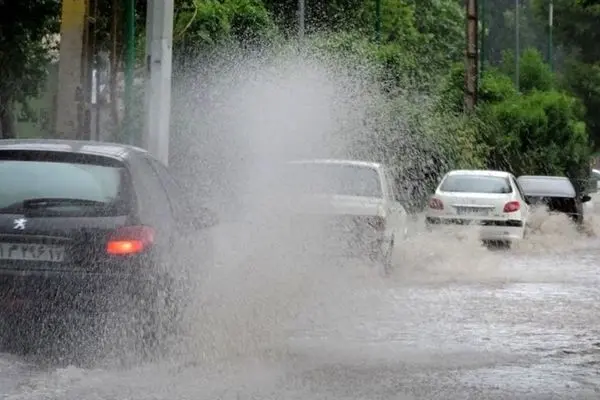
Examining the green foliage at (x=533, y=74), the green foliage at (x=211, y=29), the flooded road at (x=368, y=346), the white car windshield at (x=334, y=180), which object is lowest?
the flooded road at (x=368, y=346)

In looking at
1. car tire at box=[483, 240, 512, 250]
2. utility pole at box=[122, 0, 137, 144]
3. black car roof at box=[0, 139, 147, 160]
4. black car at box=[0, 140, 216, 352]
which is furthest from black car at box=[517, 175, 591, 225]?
black car at box=[0, 140, 216, 352]

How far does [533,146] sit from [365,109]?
60.2 ft

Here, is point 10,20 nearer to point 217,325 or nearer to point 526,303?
point 526,303

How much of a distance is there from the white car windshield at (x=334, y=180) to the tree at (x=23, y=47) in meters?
7.51

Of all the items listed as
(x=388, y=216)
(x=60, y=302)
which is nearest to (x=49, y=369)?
(x=60, y=302)

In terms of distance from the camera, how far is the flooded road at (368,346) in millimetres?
8148

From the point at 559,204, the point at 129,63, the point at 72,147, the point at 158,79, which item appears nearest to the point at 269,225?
the point at 158,79

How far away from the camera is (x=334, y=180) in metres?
16.6

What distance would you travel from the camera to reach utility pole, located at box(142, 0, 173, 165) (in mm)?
17422

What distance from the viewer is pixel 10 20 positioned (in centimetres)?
2291

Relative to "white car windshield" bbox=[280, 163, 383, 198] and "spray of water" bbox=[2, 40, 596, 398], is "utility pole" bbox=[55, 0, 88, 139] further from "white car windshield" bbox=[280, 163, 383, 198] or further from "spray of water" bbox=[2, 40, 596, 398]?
"white car windshield" bbox=[280, 163, 383, 198]

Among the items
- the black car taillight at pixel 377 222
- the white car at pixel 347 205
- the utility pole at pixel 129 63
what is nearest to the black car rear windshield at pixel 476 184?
the utility pole at pixel 129 63

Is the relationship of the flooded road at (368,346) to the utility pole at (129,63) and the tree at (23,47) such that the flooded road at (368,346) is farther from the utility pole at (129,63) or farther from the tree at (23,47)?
the tree at (23,47)

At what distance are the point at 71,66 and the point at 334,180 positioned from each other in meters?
4.32
